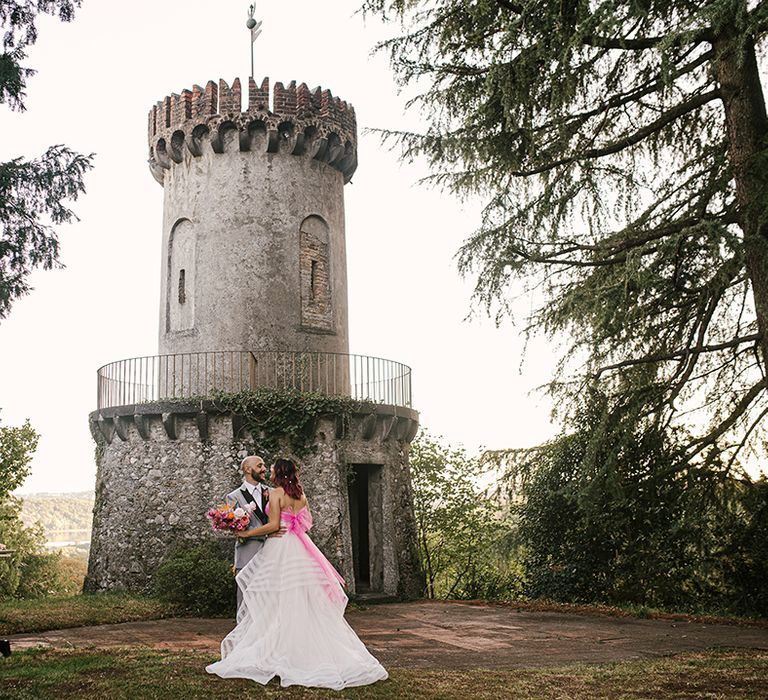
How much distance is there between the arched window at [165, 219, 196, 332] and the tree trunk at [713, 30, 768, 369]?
1104 centimetres

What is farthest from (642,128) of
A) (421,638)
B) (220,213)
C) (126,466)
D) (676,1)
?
(126,466)

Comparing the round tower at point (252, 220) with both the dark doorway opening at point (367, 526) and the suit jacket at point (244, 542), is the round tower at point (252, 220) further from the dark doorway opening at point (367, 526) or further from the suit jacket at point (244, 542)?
the suit jacket at point (244, 542)

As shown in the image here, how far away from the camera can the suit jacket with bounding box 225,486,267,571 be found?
7.47 metres

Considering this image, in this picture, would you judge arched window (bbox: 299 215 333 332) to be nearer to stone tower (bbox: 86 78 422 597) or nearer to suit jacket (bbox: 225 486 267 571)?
stone tower (bbox: 86 78 422 597)

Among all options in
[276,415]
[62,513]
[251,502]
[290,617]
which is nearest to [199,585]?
[276,415]

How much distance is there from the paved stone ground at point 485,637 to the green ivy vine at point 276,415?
341cm

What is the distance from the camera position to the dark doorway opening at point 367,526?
53.3ft

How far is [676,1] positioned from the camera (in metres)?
8.49

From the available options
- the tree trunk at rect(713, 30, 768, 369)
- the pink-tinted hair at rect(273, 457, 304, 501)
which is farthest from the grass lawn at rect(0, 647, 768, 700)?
the tree trunk at rect(713, 30, 768, 369)

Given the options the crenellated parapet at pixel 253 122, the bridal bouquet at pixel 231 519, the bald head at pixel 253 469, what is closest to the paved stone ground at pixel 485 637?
the bridal bouquet at pixel 231 519

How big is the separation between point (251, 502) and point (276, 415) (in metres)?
7.53

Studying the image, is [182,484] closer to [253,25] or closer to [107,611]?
[107,611]

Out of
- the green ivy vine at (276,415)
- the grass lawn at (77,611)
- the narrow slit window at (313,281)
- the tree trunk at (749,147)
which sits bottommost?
the grass lawn at (77,611)

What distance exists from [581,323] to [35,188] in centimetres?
639
